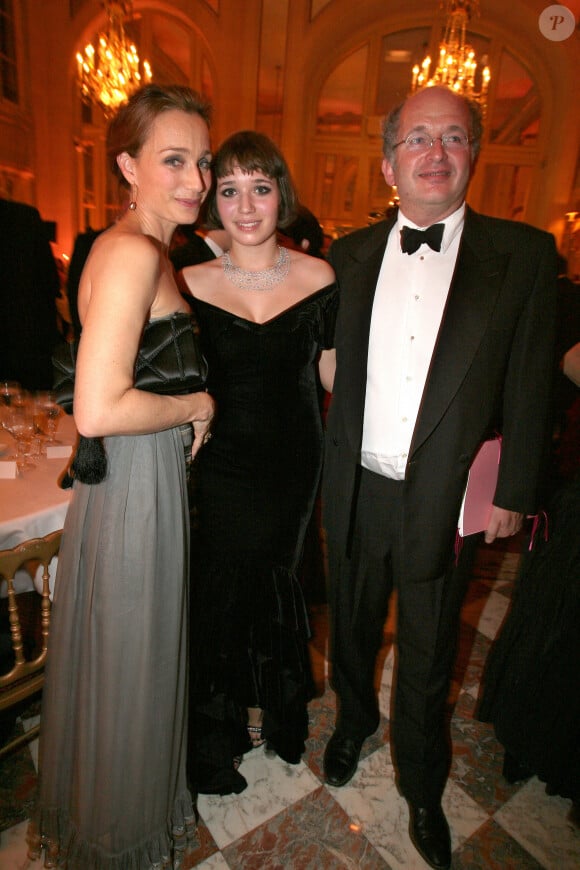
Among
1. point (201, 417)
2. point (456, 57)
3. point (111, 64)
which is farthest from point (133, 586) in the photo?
point (456, 57)

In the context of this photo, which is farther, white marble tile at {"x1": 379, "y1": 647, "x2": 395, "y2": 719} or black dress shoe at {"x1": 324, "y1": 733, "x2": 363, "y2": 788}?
white marble tile at {"x1": 379, "y1": 647, "x2": 395, "y2": 719}

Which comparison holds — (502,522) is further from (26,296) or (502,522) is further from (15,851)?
(26,296)

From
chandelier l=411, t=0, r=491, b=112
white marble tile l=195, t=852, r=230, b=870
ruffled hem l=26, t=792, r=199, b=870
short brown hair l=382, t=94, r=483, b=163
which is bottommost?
white marble tile l=195, t=852, r=230, b=870

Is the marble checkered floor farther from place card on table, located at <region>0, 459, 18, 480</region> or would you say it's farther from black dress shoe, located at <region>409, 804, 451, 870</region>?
place card on table, located at <region>0, 459, 18, 480</region>

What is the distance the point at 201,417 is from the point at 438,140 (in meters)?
1.00

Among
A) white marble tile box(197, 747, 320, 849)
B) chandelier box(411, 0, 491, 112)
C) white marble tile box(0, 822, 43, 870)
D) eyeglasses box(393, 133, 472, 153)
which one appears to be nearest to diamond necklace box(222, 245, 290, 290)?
eyeglasses box(393, 133, 472, 153)

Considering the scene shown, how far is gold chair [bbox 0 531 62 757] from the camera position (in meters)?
1.38

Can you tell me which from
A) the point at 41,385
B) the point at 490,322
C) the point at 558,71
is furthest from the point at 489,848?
the point at 558,71

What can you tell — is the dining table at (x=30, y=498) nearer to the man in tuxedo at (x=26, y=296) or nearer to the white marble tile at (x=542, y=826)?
the man in tuxedo at (x=26, y=296)

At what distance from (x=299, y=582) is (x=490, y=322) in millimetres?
1102

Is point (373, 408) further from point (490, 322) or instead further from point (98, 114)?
point (98, 114)

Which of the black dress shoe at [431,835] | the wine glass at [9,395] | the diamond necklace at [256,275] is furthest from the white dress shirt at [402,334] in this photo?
the wine glass at [9,395]

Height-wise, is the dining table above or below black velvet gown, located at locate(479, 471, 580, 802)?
above

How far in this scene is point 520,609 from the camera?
173 centimetres
